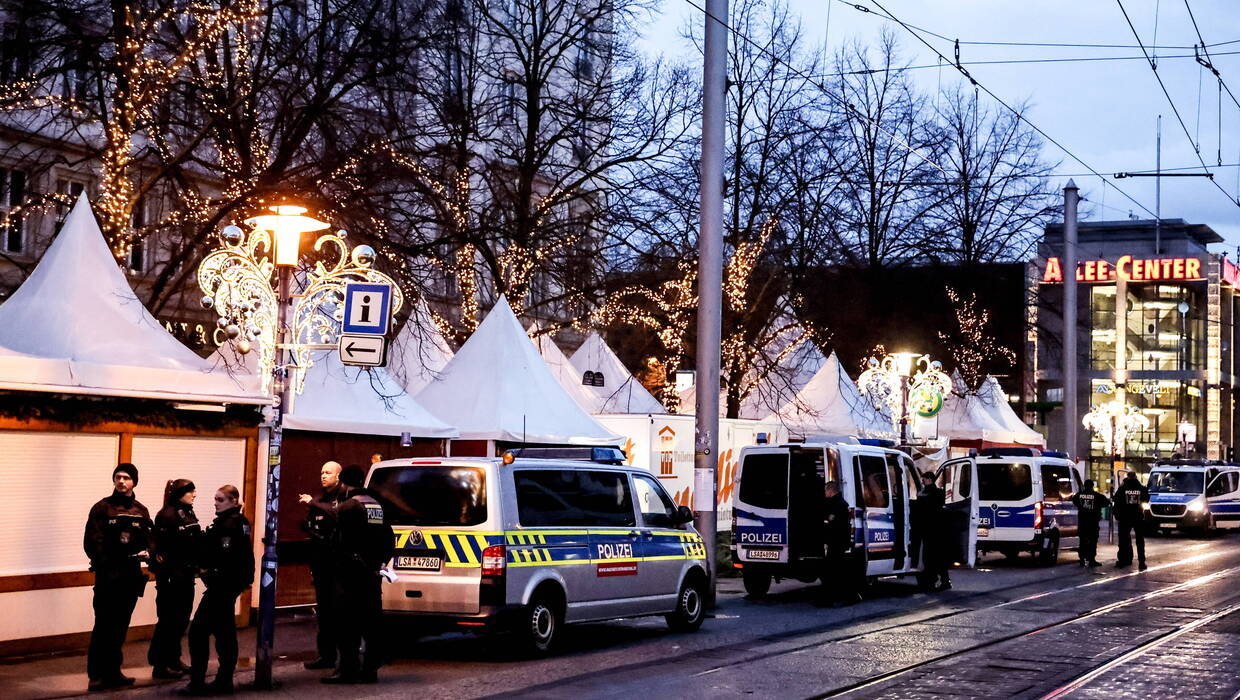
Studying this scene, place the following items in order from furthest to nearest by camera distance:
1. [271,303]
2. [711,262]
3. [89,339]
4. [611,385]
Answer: [611,385] < [711,262] < [271,303] < [89,339]

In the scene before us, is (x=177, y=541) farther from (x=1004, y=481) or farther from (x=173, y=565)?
(x=1004, y=481)

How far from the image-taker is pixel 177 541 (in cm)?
1222

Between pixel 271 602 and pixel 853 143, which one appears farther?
pixel 853 143

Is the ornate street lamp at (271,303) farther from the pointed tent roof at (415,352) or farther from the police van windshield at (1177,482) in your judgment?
the police van windshield at (1177,482)

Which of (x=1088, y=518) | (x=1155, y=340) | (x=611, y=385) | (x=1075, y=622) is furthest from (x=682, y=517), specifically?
(x=1155, y=340)

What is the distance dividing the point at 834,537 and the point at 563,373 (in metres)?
11.8

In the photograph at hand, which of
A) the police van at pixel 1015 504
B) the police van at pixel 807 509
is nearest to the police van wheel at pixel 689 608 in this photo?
the police van at pixel 807 509

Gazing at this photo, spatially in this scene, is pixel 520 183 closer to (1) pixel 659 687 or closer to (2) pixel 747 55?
(2) pixel 747 55

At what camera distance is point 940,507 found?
76.7ft

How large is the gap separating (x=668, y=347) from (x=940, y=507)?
1198cm

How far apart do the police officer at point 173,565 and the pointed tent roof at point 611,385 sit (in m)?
17.5

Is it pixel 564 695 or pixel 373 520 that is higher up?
pixel 373 520

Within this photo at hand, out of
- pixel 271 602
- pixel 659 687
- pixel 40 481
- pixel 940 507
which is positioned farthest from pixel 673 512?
pixel 940 507

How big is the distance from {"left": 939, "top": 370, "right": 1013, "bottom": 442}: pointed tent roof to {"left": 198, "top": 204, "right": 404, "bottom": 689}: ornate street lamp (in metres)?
26.0
